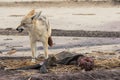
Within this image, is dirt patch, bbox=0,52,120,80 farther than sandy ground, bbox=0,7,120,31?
No

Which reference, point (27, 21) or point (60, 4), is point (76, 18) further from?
point (27, 21)

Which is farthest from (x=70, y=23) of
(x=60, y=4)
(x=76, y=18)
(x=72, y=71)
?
(x=72, y=71)

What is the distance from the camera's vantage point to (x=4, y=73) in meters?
9.63

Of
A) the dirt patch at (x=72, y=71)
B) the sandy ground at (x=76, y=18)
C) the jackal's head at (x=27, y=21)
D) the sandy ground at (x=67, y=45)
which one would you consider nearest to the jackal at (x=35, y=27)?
the jackal's head at (x=27, y=21)

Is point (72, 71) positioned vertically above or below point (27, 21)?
below

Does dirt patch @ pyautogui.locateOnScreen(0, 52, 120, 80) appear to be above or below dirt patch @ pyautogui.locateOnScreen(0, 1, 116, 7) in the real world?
above

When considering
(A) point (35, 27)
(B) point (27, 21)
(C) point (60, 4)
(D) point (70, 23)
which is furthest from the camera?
(C) point (60, 4)

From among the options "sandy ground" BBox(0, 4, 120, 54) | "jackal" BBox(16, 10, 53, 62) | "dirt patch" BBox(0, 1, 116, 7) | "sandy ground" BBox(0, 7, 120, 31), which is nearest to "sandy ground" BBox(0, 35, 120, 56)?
"sandy ground" BBox(0, 4, 120, 54)

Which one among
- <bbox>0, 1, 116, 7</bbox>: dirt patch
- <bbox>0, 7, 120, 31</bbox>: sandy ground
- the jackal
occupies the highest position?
the jackal

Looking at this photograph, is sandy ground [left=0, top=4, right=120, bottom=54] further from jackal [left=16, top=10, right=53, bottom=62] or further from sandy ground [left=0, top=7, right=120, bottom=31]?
jackal [left=16, top=10, right=53, bottom=62]

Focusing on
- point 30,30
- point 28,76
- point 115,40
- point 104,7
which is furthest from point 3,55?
point 104,7

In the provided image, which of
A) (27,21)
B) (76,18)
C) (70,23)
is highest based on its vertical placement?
(27,21)

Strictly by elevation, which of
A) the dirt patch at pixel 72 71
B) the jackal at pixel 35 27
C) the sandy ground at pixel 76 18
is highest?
the jackal at pixel 35 27

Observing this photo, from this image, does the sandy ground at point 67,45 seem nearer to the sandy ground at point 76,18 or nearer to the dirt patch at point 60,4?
the sandy ground at point 76,18
